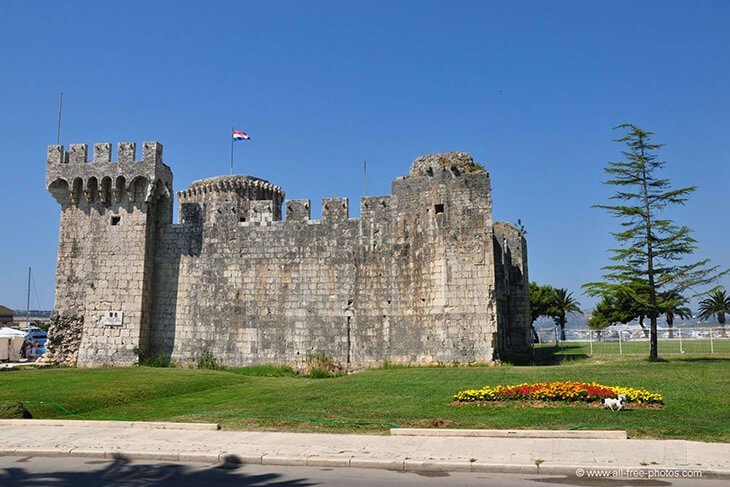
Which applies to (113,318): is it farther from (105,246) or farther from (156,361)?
(105,246)

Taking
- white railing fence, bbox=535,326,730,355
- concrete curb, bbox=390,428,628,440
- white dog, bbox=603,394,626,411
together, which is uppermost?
white railing fence, bbox=535,326,730,355

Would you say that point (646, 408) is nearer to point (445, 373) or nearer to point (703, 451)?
point (703, 451)

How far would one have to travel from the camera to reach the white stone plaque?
85.5 ft

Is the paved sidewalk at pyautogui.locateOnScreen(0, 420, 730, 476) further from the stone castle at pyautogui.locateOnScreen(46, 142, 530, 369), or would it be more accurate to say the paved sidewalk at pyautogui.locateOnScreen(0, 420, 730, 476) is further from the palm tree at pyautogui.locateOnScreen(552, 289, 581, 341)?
the palm tree at pyautogui.locateOnScreen(552, 289, 581, 341)

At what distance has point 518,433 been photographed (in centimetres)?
1025

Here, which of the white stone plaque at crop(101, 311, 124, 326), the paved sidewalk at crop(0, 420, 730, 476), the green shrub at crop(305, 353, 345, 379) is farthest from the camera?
the white stone plaque at crop(101, 311, 124, 326)

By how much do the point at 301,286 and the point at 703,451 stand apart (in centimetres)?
1845

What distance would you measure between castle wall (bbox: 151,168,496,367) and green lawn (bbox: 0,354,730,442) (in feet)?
6.50

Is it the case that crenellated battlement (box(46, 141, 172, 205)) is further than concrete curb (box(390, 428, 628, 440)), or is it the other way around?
crenellated battlement (box(46, 141, 172, 205))

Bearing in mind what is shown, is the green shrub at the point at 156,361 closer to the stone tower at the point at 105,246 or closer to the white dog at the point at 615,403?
the stone tower at the point at 105,246

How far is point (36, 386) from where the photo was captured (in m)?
18.7

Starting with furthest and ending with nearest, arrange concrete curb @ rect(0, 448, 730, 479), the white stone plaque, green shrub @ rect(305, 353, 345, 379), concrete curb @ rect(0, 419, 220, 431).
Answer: the white stone plaque < green shrub @ rect(305, 353, 345, 379) < concrete curb @ rect(0, 419, 220, 431) < concrete curb @ rect(0, 448, 730, 479)

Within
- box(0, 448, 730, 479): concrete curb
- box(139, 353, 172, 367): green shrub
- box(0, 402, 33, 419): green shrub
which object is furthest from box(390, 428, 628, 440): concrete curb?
box(139, 353, 172, 367): green shrub

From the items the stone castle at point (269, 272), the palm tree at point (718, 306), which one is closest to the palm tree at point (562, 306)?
the palm tree at point (718, 306)
